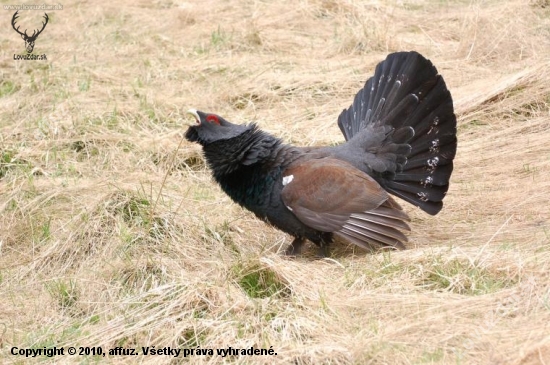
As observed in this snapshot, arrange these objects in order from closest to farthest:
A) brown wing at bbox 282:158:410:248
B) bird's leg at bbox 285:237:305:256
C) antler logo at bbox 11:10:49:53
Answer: brown wing at bbox 282:158:410:248 → bird's leg at bbox 285:237:305:256 → antler logo at bbox 11:10:49:53

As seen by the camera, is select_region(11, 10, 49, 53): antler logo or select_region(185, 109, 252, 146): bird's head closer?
select_region(185, 109, 252, 146): bird's head

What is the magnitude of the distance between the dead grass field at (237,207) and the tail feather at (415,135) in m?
0.37

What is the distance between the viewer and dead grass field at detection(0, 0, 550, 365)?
16.1 feet

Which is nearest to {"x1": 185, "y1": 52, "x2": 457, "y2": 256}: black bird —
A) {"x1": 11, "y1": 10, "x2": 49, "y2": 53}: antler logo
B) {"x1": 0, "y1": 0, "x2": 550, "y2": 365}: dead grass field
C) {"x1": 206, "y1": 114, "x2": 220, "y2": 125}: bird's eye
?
{"x1": 206, "y1": 114, "x2": 220, "y2": 125}: bird's eye

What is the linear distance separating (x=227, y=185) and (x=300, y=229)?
66 cm

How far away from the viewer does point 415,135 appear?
6773mm

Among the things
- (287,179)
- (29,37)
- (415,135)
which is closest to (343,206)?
(287,179)

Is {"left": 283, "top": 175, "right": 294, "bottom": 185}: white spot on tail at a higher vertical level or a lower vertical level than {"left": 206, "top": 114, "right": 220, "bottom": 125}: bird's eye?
lower

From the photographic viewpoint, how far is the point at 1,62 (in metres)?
10.5

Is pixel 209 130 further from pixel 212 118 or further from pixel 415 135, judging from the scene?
pixel 415 135

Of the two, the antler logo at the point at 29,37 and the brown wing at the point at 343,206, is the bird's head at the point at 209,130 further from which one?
the antler logo at the point at 29,37

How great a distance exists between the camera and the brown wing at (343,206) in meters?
6.21

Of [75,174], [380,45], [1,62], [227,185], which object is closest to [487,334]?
[227,185]

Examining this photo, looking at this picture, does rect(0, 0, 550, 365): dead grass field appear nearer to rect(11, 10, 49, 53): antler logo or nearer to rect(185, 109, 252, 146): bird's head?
rect(11, 10, 49, 53): antler logo
